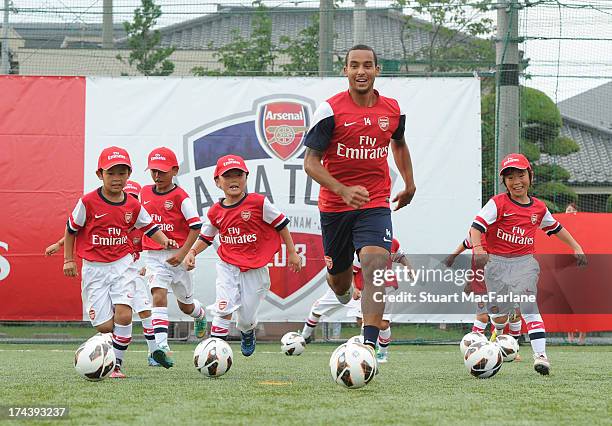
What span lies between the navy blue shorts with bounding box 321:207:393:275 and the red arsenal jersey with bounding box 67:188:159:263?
174 centimetres

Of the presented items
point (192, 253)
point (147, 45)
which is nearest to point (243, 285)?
point (192, 253)

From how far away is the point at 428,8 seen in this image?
15.0 metres

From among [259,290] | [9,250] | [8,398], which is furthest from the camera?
[9,250]

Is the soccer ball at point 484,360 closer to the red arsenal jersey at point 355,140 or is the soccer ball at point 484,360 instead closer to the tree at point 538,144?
the red arsenal jersey at point 355,140

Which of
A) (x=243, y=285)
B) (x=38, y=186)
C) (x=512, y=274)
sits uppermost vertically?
(x=38, y=186)

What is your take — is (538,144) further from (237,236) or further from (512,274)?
(237,236)

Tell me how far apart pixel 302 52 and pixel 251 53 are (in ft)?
3.07

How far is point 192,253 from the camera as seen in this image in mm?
9242

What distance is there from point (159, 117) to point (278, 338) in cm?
351

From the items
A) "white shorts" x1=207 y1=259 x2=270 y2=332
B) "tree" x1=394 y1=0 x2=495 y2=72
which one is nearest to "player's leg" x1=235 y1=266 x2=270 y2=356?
"white shorts" x1=207 y1=259 x2=270 y2=332

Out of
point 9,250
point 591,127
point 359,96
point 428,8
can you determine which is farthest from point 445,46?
point 359,96

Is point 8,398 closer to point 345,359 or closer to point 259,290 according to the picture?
point 345,359

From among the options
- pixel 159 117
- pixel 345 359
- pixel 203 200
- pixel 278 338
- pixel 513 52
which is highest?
pixel 513 52

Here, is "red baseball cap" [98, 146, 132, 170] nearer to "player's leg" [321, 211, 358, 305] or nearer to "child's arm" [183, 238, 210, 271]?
"child's arm" [183, 238, 210, 271]
